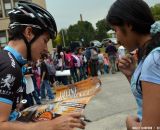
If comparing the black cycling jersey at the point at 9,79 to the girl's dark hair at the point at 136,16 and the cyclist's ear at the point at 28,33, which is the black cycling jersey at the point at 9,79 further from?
the girl's dark hair at the point at 136,16

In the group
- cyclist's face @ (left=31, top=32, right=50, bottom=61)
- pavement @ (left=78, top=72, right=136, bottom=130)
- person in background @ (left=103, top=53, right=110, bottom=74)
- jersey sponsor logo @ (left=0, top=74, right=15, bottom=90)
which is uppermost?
cyclist's face @ (left=31, top=32, right=50, bottom=61)

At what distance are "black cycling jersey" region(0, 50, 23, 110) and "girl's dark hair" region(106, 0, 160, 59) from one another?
2.33 feet

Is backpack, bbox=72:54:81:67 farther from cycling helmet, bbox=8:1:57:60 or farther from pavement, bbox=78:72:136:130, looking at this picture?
cycling helmet, bbox=8:1:57:60

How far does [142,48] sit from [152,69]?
0.87 ft

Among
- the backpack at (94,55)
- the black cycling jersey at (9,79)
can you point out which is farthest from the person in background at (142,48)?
the backpack at (94,55)

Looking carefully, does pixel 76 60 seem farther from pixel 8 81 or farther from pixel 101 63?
pixel 8 81

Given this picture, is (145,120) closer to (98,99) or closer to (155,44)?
(155,44)

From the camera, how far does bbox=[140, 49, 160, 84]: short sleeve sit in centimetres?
229

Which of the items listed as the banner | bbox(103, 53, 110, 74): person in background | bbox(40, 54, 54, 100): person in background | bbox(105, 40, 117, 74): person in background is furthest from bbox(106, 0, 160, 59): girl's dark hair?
bbox(103, 53, 110, 74): person in background

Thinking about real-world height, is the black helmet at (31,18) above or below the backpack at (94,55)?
above

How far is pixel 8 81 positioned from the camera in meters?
2.38

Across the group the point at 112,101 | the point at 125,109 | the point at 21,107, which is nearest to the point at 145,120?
the point at 21,107

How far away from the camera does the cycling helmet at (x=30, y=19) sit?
2732mm

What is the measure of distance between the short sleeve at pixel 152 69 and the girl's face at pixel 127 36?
11.5 inches
